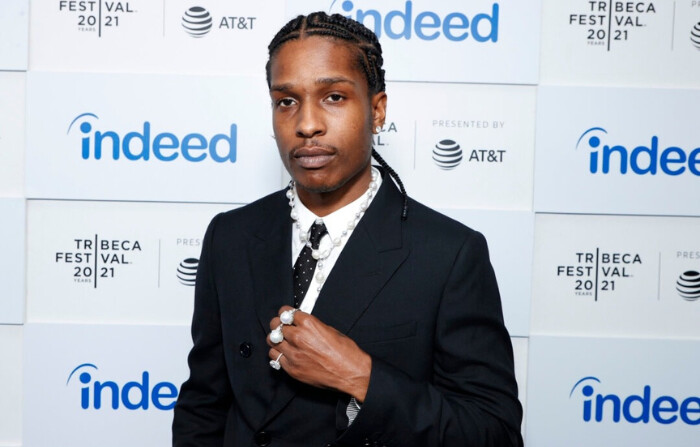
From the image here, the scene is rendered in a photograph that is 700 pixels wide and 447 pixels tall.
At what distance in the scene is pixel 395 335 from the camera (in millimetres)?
1118

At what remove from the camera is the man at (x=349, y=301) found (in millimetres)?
1037

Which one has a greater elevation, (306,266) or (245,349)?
(306,266)

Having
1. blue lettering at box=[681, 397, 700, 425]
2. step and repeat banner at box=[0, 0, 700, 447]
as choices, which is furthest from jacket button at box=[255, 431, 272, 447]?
blue lettering at box=[681, 397, 700, 425]

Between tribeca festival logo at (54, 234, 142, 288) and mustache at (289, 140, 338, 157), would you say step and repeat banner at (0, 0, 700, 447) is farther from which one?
→ mustache at (289, 140, 338, 157)

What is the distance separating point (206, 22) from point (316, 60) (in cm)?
85

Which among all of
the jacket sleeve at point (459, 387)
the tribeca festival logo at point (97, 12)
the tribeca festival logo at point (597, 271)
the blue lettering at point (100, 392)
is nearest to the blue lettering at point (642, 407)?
the tribeca festival logo at point (597, 271)

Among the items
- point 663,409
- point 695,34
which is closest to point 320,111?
point 695,34

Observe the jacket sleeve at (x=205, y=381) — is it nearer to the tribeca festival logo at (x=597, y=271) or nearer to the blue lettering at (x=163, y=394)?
the blue lettering at (x=163, y=394)

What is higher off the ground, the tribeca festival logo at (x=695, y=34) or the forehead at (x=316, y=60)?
the tribeca festival logo at (x=695, y=34)

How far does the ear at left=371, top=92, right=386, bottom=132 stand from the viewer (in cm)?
122

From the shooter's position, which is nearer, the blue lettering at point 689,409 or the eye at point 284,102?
the eye at point 284,102

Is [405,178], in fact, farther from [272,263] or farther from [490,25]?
[272,263]

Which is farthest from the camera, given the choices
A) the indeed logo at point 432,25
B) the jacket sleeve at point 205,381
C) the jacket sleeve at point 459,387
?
the indeed logo at point 432,25

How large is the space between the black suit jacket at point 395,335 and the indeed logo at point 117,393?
77cm
